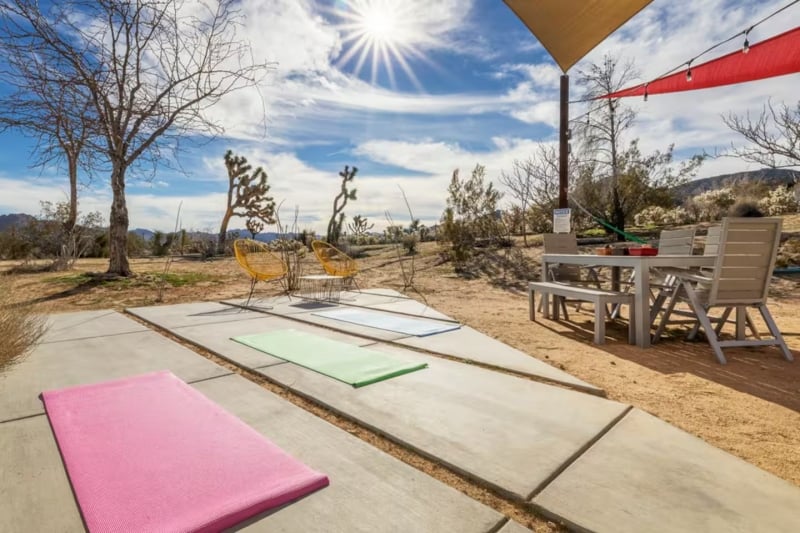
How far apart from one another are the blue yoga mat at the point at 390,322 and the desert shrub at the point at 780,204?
13146 millimetres

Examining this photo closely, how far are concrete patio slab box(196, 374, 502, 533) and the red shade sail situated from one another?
5364 millimetres

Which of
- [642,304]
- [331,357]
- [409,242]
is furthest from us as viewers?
[409,242]

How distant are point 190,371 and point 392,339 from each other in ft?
4.67

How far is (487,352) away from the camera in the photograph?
8.95ft

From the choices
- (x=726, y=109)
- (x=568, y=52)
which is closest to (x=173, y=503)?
(x=568, y=52)

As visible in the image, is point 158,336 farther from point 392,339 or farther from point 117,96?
point 117,96

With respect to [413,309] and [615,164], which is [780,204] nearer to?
[615,164]

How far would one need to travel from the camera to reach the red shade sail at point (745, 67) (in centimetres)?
400

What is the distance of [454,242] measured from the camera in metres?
8.53

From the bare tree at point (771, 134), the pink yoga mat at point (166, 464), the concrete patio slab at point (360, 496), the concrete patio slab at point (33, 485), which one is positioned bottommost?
the concrete patio slab at point (360, 496)

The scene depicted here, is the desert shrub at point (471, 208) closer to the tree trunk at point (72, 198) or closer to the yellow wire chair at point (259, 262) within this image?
the yellow wire chair at point (259, 262)

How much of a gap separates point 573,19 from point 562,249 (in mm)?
2607

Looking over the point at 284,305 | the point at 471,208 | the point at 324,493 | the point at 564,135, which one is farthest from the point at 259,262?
the point at 471,208

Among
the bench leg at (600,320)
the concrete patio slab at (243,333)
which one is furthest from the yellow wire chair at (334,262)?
the bench leg at (600,320)
